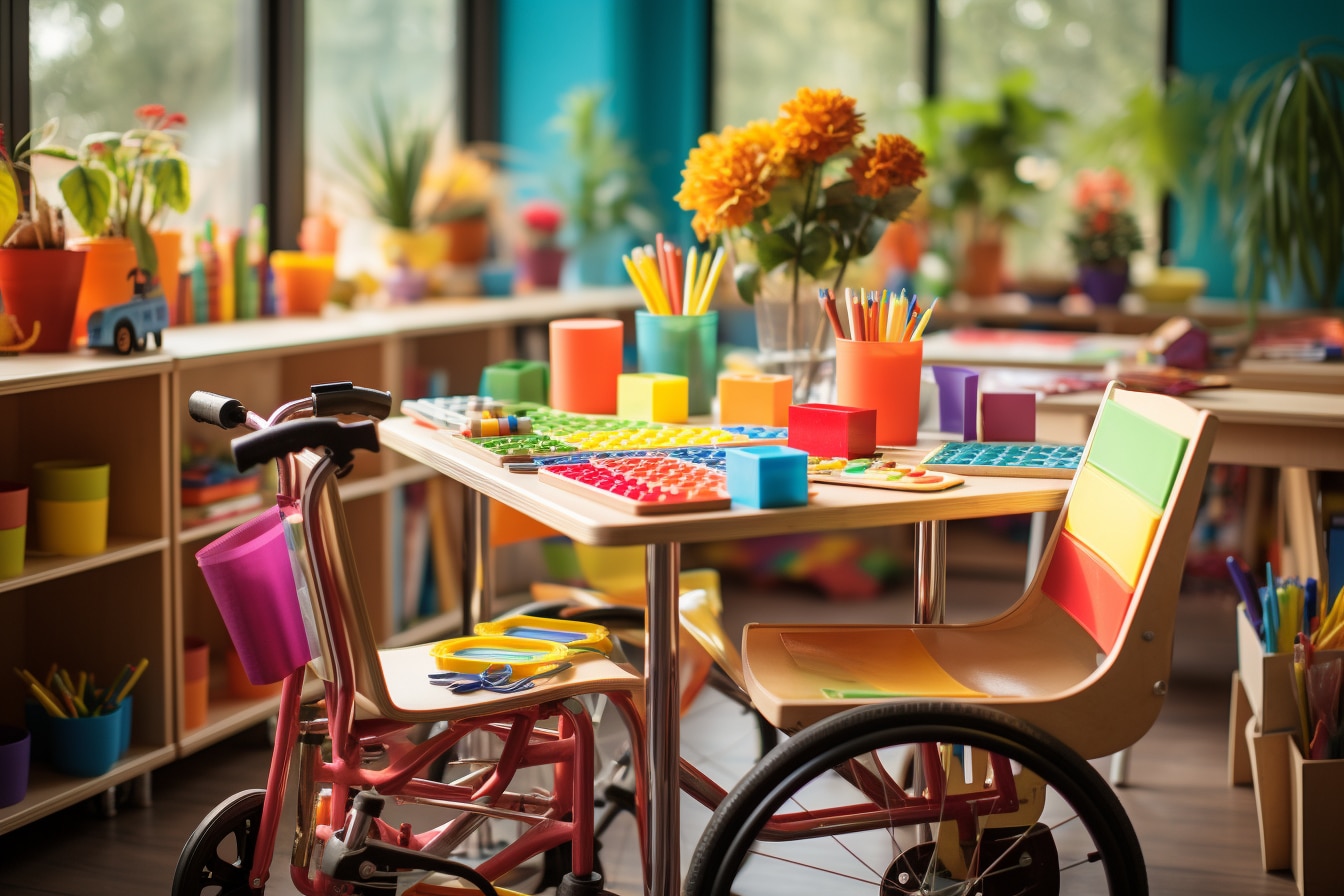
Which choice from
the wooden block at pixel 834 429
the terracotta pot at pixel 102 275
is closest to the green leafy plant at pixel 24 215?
the terracotta pot at pixel 102 275

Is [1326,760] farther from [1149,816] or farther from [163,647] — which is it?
[163,647]

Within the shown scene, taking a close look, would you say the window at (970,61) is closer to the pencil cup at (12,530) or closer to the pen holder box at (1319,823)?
the pen holder box at (1319,823)

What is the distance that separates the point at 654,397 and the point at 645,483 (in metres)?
0.57

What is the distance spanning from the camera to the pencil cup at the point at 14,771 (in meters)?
2.33

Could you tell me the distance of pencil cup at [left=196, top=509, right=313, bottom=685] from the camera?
1677 millimetres

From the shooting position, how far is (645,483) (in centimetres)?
172

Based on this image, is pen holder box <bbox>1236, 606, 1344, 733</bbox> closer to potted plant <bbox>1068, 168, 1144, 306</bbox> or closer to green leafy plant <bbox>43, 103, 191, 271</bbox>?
green leafy plant <bbox>43, 103, 191, 271</bbox>

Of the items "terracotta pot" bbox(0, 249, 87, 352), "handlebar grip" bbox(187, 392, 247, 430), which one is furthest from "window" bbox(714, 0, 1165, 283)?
"handlebar grip" bbox(187, 392, 247, 430)

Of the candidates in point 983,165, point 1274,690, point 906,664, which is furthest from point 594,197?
point 906,664

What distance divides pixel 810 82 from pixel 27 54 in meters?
3.14

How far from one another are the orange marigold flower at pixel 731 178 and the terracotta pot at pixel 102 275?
3.80ft

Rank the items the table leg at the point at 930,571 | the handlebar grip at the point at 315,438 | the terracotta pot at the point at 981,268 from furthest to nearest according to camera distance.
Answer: the terracotta pot at the point at 981,268
the table leg at the point at 930,571
the handlebar grip at the point at 315,438

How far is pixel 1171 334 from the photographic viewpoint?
10.3 feet

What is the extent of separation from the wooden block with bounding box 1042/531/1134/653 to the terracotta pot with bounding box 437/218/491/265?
2.68 meters
